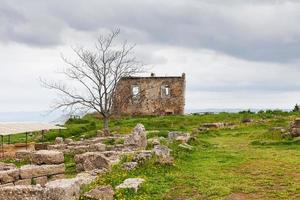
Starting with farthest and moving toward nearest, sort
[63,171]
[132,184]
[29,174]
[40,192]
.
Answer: [63,171] → [29,174] → [132,184] → [40,192]

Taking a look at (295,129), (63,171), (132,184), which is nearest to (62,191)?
(132,184)

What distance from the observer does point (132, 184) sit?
46.2 feet

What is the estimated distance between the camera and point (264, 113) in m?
Answer: 48.7

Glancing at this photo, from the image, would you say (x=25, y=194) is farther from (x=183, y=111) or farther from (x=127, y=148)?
(x=183, y=111)

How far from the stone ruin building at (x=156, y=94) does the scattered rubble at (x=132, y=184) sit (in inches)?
1809

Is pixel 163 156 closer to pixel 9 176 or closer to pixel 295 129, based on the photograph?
pixel 9 176

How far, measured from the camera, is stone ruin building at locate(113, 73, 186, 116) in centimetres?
6116

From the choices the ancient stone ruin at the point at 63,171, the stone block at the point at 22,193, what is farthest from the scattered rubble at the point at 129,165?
the stone block at the point at 22,193

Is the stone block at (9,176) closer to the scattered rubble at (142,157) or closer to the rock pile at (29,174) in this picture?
the rock pile at (29,174)

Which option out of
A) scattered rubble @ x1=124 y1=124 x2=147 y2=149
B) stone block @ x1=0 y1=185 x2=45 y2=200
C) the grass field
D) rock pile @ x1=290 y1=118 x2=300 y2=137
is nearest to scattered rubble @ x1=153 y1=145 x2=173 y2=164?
the grass field

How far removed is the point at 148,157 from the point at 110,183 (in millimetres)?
3023

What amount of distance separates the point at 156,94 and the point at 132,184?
156 ft

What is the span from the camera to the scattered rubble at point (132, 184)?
13797 millimetres

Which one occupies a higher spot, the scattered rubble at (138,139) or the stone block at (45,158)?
the scattered rubble at (138,139)
